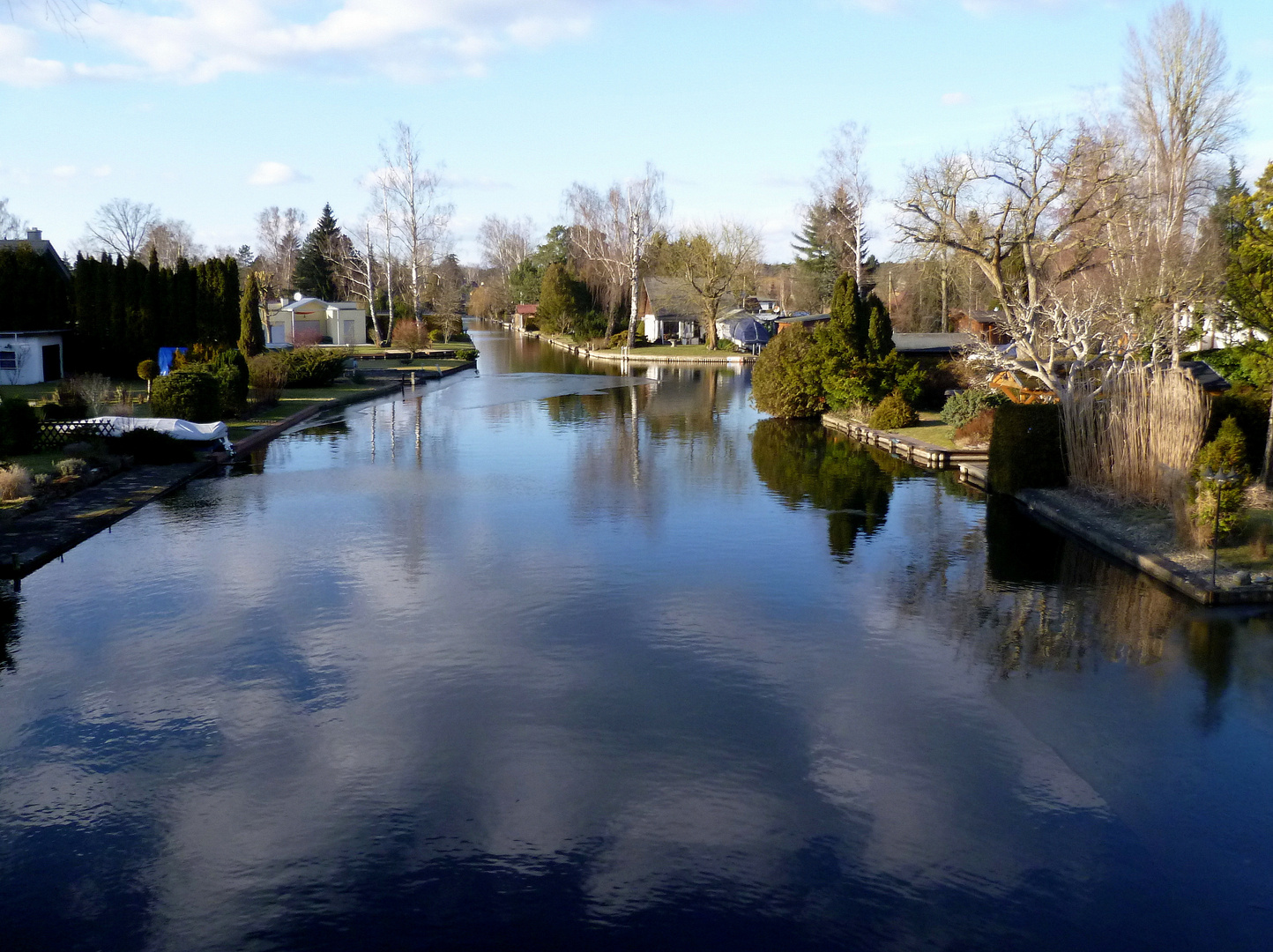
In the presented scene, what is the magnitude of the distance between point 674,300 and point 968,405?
53.6m

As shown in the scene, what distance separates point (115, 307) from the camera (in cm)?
4569

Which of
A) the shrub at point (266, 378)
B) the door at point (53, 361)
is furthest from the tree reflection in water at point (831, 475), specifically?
the door at point (53, 361)

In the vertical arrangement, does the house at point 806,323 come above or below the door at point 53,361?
above

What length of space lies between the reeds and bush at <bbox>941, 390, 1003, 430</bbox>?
9160 mm

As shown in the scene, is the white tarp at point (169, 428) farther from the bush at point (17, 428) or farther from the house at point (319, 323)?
the house at point (319, 323)

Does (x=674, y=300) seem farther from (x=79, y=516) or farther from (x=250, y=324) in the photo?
(x=79, y=516)

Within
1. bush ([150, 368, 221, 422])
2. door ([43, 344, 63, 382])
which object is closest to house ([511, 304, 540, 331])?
door ([43, 344, 63, 382])

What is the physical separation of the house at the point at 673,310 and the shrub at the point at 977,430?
165ft

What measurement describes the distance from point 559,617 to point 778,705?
3.81 m

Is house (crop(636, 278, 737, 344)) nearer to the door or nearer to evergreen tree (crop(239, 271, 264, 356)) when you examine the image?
evergreen tree (crop(239, 271, 264, 356))

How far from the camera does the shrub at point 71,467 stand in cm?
2219

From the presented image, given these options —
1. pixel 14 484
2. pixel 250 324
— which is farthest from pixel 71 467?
pixel 250 324

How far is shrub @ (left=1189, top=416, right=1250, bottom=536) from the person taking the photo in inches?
628

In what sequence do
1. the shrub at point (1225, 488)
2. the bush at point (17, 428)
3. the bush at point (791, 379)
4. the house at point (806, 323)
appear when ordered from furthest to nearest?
the house at point (806, 323)
the bush at point (791, 379)
the bush at point (17, 428)
the shrub at point (1225, 488)
